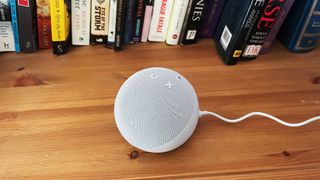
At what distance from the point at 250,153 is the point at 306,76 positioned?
24cm

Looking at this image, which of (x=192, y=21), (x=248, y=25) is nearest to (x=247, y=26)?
(x=248, y=25)

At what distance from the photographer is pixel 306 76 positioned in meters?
0.71

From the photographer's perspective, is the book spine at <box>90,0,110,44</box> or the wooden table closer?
the wooden table

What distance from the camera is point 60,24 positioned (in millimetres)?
635

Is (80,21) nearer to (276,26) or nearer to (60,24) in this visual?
(60,24)

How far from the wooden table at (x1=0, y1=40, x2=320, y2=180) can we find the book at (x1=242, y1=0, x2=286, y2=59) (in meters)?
0.03

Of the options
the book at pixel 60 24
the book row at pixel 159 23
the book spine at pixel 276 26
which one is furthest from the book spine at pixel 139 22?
the book spine at pixel 276 26

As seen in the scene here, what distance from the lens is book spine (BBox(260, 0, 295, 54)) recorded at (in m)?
0.67

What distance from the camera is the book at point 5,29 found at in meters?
0.61

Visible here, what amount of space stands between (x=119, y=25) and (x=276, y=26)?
0.98ft

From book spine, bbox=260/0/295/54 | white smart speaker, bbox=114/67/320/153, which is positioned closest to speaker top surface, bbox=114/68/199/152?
white smart speaker, bbox=114/67/320/153

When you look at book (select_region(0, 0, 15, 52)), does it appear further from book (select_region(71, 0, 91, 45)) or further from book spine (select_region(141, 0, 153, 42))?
book spine (select_region(141, 0, 153, 42))

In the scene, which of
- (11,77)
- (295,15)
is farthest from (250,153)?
(11,77)

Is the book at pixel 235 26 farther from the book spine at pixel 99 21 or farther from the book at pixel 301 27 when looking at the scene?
the book spine at pixel 99 21
